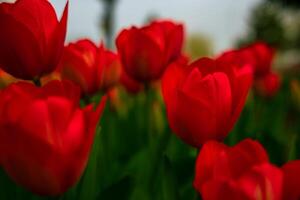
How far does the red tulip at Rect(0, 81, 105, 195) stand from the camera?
42 centimetres

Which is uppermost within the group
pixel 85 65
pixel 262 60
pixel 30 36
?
pixel 30 36

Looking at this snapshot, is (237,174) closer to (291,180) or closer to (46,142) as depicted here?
(291,180)

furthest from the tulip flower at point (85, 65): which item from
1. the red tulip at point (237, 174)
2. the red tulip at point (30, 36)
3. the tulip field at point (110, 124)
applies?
the red tulip at point (237, 174)

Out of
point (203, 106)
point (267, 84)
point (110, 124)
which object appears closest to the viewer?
point (203, 106)

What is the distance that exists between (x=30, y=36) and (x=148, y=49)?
0.98 ft

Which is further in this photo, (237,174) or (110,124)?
(110,124)

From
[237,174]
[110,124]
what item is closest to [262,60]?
[110,124]

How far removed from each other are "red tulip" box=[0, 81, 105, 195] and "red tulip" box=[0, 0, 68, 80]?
156mm

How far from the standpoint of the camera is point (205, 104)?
1.78 ft

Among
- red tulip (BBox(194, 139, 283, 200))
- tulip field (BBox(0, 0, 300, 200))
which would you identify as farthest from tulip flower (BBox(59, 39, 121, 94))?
red tulip (BBox(194, 139, 283, 200))

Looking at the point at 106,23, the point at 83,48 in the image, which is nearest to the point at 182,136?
the point at 83,48

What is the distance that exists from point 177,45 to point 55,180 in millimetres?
513

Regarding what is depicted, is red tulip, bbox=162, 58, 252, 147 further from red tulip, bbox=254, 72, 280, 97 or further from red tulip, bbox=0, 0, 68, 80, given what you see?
red tulip, bbox=254, 72, 280, 97

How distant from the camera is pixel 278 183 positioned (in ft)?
1.29
